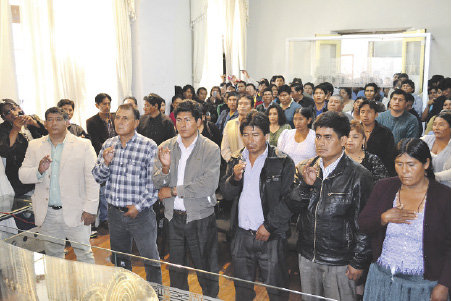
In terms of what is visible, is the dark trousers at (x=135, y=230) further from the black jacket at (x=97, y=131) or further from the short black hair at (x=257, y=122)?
the black jacket at (x=97, y=131)

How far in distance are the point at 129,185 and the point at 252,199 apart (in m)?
0.87

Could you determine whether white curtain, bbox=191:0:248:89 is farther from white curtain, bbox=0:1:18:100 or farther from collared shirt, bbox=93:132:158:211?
collared shirt, bbox=93:132:158:211

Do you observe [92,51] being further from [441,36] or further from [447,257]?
[441,36]

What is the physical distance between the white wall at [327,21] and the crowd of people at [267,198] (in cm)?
879

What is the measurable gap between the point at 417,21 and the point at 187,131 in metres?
10.5

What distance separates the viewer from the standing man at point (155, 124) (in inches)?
185

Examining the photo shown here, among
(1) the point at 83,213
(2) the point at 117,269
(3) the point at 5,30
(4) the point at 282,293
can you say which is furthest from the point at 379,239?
(3) the point at 5,30

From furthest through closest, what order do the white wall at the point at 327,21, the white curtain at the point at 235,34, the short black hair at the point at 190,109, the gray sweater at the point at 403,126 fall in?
the white wall at the point at 327,21
the white curtain at the point at 235,34
the gray sweater at the point at 403,126
the short black hair at the point at 190,109

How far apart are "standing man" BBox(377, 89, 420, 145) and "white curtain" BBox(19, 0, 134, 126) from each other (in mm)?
3802

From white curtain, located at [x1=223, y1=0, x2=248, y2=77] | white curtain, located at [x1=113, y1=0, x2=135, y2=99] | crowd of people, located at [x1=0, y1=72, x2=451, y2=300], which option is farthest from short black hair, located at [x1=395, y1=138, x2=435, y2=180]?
white curtain, located at [x1=223, y1=0, x2=248, y2=77]

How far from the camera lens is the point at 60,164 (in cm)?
296

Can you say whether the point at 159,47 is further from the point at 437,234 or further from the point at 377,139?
the point at 437,234

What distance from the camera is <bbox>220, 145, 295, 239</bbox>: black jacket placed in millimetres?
2443

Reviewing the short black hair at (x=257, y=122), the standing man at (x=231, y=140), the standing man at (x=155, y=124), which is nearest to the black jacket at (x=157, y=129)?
the standing man at (x=155, y=124)
